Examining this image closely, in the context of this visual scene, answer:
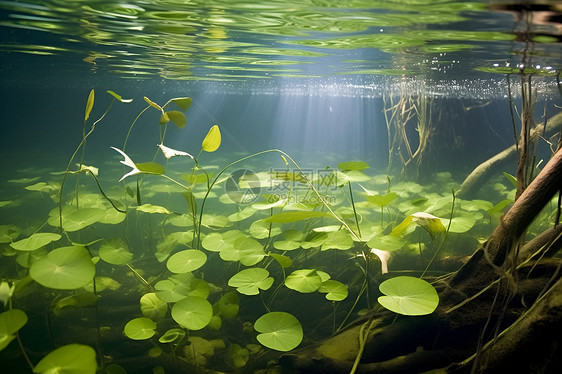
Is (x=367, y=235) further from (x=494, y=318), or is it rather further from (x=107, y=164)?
(x=107, y=164)

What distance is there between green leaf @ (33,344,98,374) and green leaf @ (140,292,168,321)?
1.31 meters

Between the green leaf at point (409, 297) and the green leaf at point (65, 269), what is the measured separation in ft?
6.72

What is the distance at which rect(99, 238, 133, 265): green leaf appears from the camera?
3.19 m

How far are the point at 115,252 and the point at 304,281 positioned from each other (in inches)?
73.7

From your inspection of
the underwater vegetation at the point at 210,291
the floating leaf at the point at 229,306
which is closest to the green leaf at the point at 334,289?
the underwater vegetation at the point at 210,291

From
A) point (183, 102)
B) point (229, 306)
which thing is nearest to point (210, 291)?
point (229, 306)

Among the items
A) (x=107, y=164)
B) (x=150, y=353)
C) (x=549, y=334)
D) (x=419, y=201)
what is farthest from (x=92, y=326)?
(x=107, y=164)

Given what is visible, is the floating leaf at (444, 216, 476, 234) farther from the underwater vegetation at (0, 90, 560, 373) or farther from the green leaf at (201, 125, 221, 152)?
the green leaf at (201, 125, 221, 152)

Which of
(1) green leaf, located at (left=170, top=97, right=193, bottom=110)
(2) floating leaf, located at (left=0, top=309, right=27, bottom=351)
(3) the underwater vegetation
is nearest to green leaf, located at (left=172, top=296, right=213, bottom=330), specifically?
(3) the underwater vegetation

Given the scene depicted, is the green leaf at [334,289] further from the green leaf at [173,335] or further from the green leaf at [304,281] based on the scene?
the green leaf at [173,335]

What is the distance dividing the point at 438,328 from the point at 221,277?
2.85 m

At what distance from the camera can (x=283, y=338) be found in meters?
2.52

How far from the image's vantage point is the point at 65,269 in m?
2.31

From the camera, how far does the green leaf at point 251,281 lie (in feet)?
9.89
